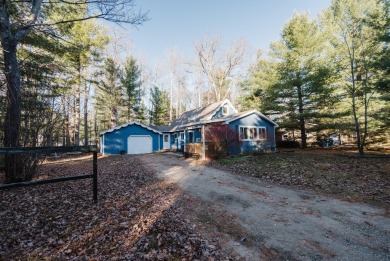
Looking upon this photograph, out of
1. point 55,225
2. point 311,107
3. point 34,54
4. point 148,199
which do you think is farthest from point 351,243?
point 311,107

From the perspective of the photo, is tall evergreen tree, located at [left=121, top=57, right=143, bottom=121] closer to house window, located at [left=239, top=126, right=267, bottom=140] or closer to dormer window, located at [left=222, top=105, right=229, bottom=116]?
dormer window, located at [left=222, top=105, right=229, bottom=116]

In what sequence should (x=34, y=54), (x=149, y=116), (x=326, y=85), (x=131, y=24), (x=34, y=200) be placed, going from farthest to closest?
(x=149, y=116), (x=326, y=85), (x=34, y=54), (x=131, y=24), (x=34, y=200)

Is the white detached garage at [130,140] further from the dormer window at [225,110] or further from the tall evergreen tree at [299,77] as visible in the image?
the tall evergreen tree at [299,77]

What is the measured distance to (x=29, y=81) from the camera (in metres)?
7.56

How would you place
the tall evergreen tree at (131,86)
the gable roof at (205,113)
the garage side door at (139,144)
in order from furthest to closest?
the tall evergreen tree at (131,86) < the gable roof at (205,113) < the garage side door at (139,144)

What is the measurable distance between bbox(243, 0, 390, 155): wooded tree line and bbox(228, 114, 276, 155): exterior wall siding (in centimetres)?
273

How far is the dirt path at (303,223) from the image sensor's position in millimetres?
3395

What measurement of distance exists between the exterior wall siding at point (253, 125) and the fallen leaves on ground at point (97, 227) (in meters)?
12.7

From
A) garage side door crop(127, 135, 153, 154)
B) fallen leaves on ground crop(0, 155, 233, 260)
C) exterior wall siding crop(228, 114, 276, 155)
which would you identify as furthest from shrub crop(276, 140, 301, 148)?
fallen leaves on ground crop(0, 155, 233, 260)

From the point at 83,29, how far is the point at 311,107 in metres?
25.8

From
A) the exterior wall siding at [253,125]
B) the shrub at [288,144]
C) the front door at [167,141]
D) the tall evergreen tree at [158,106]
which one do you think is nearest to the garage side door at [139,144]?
the front door at [167,141]

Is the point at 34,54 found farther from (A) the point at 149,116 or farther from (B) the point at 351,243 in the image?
(A) the point at 149,116

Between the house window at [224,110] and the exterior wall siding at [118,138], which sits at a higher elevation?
the house window at [224,110]

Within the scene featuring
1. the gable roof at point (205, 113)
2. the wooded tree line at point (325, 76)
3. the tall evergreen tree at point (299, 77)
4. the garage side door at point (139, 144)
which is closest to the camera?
the wooded tree line at point (325, 76)
